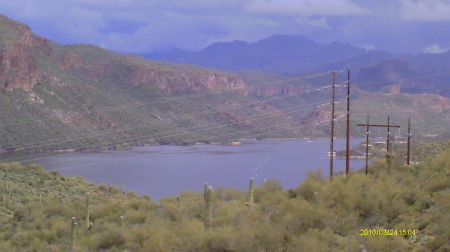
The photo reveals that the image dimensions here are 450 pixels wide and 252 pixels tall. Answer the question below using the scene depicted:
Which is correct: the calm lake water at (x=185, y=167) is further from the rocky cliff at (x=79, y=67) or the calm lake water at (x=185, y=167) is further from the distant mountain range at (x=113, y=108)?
the rocky cliff at (x=79, y=67)

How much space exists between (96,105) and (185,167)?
132 ft

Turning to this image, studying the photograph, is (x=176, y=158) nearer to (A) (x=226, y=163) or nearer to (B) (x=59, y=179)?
(A) (x=226, y=163)

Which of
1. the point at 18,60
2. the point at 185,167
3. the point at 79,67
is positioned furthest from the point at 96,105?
the point at 185,167

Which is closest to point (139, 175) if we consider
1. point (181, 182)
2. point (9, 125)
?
point (181, 182)

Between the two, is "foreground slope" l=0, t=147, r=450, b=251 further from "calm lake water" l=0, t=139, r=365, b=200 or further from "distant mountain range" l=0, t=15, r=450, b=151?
"distant mountain range" l=0, t=15, r=450, b=151

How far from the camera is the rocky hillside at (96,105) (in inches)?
3708

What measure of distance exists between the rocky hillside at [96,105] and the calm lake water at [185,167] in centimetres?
444

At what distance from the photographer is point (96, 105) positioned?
11388 centimetres

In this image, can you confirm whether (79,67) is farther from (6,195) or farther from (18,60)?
(6,195)

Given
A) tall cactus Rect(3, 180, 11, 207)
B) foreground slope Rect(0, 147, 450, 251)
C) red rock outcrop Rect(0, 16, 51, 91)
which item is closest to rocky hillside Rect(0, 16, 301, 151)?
red rock outcrop Rect(0, 16, 51, 91)

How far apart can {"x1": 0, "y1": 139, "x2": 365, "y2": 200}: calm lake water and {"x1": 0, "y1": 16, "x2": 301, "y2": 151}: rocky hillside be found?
14.6ft

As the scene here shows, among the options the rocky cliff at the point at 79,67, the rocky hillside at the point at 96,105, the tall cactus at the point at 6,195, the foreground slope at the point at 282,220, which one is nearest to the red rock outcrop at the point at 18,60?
the rocky cliff at the point at 79,67

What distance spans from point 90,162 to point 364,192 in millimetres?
66595

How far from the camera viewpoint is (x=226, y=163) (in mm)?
85312
